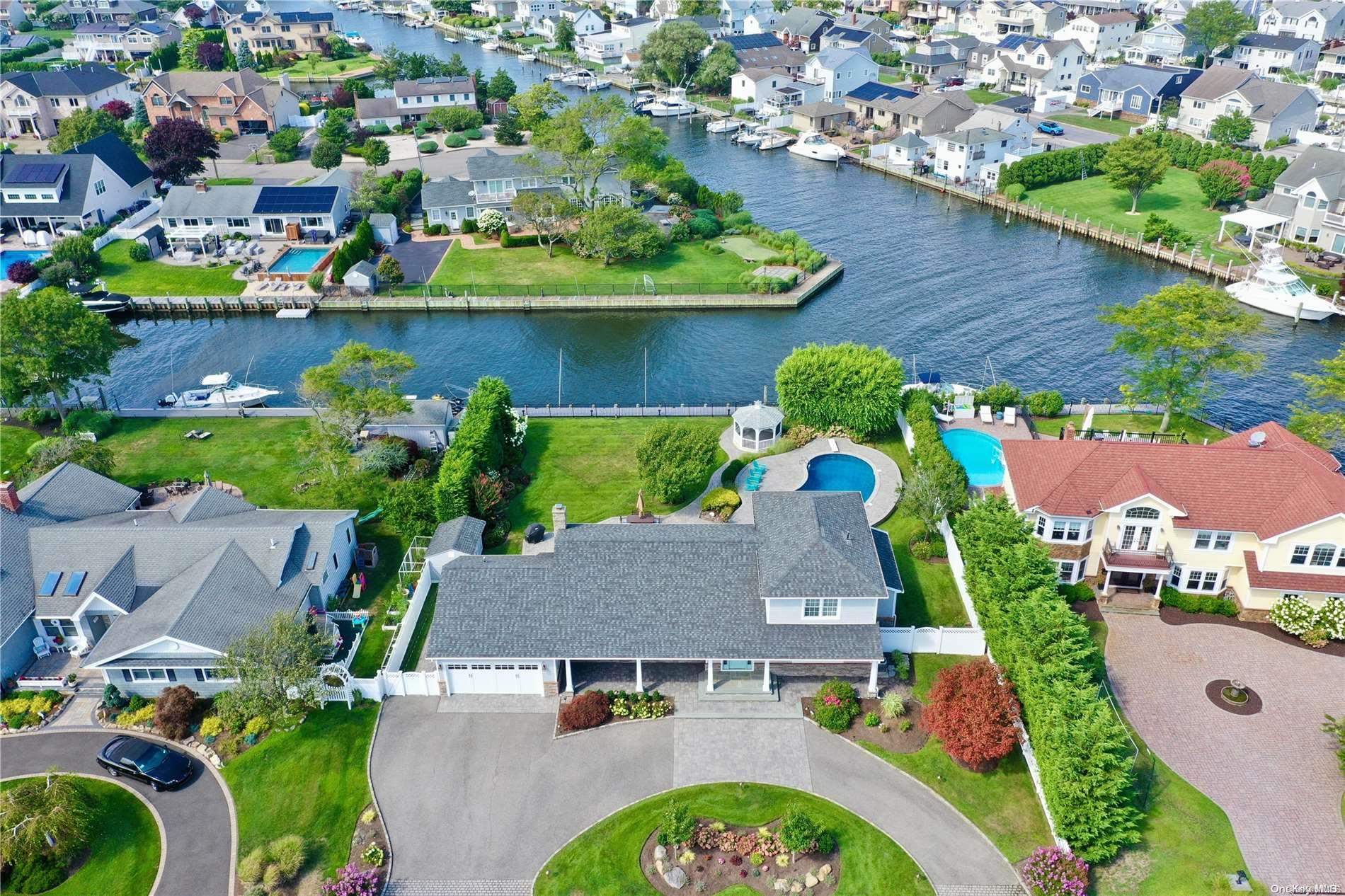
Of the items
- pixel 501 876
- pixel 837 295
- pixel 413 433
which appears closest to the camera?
pixel 501 876

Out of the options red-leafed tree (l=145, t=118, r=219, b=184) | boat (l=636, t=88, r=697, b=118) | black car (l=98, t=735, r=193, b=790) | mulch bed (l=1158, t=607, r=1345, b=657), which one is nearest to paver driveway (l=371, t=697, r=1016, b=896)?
black car (l=98, t=735, r=193, b=790)

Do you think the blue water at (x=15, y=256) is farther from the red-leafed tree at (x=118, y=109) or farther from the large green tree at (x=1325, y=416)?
the large green tree at (x=1325, y=416)

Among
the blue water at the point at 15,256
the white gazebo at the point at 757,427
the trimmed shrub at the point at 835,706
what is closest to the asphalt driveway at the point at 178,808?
the trimmed shrub at the point at 835,706

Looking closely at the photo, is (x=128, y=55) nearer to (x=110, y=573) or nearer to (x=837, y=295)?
(x=837, y=295)

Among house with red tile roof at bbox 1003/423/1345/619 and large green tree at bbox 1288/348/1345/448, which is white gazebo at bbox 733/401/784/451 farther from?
large green tree at bbox 1288/348/1345/448

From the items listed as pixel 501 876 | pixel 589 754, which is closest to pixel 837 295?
pixel 589 754

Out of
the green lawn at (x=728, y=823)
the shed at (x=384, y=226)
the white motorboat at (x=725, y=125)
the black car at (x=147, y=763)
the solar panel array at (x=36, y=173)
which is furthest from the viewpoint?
the white motorboat at (x=725, y=125)
